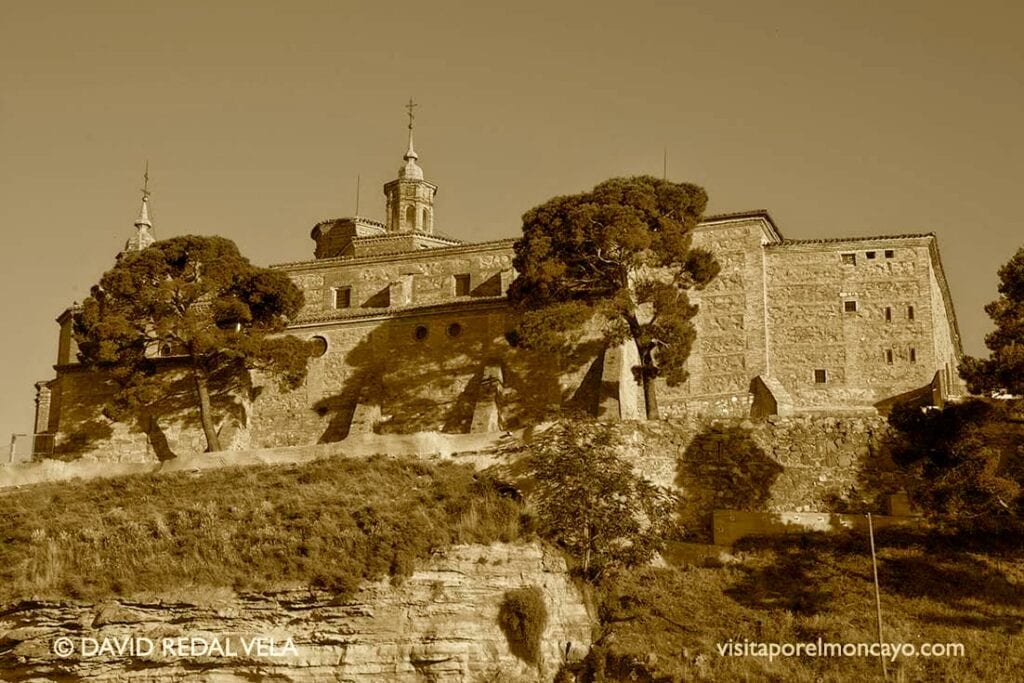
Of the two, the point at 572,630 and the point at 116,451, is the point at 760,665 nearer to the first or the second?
the point at 572,630

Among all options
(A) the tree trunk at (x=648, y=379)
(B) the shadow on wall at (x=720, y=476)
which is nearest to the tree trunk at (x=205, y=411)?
(A) the tree trunk at (x=648, y=379)

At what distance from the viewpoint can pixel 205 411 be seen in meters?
43.6

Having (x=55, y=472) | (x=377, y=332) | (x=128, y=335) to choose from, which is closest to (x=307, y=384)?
(x=377, y=332)

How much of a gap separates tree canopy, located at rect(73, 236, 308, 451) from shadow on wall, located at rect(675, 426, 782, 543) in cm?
1472

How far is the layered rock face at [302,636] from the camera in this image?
93.0ft

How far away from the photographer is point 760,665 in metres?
27.4

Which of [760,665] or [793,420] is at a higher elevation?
[793,420]

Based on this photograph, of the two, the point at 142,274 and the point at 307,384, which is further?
the point at 307,384

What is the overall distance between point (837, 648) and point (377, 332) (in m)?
23.2

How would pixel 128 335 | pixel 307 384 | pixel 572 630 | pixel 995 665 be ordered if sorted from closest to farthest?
pixel 995 665 < pixel 572 630 < pixel 128 335 < pixel 307 384

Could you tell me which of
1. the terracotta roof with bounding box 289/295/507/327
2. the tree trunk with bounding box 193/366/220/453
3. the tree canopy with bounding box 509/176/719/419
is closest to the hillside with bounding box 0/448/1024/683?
the tree canopy with bounding box 509/176/719/419

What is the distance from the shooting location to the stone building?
43.6 metres

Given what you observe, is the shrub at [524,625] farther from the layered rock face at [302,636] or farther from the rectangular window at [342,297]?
the rectangular window at [342,297]

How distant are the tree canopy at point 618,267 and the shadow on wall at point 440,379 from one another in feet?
10.9
